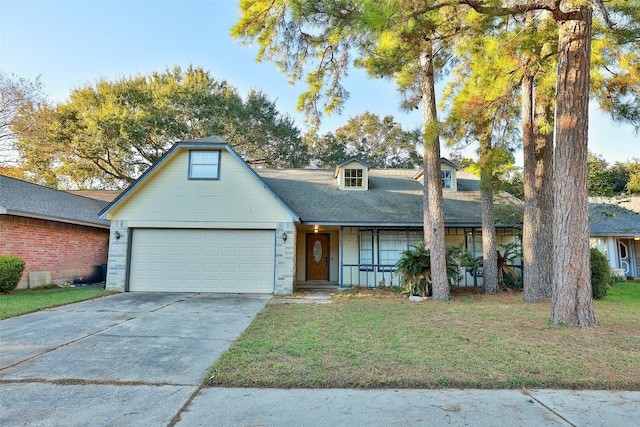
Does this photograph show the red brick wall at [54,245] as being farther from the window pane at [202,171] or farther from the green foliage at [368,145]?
the green foliage at [368,145]

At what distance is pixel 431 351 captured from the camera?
4562 mm

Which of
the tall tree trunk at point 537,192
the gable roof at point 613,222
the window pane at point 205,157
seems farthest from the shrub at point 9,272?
the gable roof at point 613,222

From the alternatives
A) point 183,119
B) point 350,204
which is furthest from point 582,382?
point 183,119

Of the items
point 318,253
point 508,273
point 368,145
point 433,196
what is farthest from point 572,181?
point 368,145

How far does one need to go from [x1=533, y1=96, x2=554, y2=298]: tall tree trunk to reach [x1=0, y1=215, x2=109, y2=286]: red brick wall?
15.0 m

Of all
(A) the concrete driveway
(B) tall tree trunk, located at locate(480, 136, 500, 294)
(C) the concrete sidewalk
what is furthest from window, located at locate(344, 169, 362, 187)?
(C) the concrete sidewalk

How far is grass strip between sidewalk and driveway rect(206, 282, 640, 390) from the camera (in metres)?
3.63

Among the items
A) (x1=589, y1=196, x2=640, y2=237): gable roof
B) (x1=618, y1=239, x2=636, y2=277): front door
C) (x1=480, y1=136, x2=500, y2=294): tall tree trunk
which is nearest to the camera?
(x1=480, y1=136, x2=500, y2=294): tall tree trunk

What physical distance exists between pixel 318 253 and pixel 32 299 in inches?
353

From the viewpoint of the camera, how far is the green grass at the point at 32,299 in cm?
712

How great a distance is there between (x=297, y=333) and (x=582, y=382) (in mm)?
3726

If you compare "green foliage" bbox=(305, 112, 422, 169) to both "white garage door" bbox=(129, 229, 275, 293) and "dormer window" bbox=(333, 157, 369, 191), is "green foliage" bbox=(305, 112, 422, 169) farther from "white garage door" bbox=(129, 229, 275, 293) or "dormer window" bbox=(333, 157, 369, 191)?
"white garage door" bbox=(129, 229, 275, 293)

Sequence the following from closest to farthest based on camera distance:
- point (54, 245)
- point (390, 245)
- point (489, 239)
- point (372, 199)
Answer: point (489, 239) < point (54, 245) < point (390, 245) < point (372, 199)

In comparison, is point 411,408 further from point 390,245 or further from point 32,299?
point 32,299
